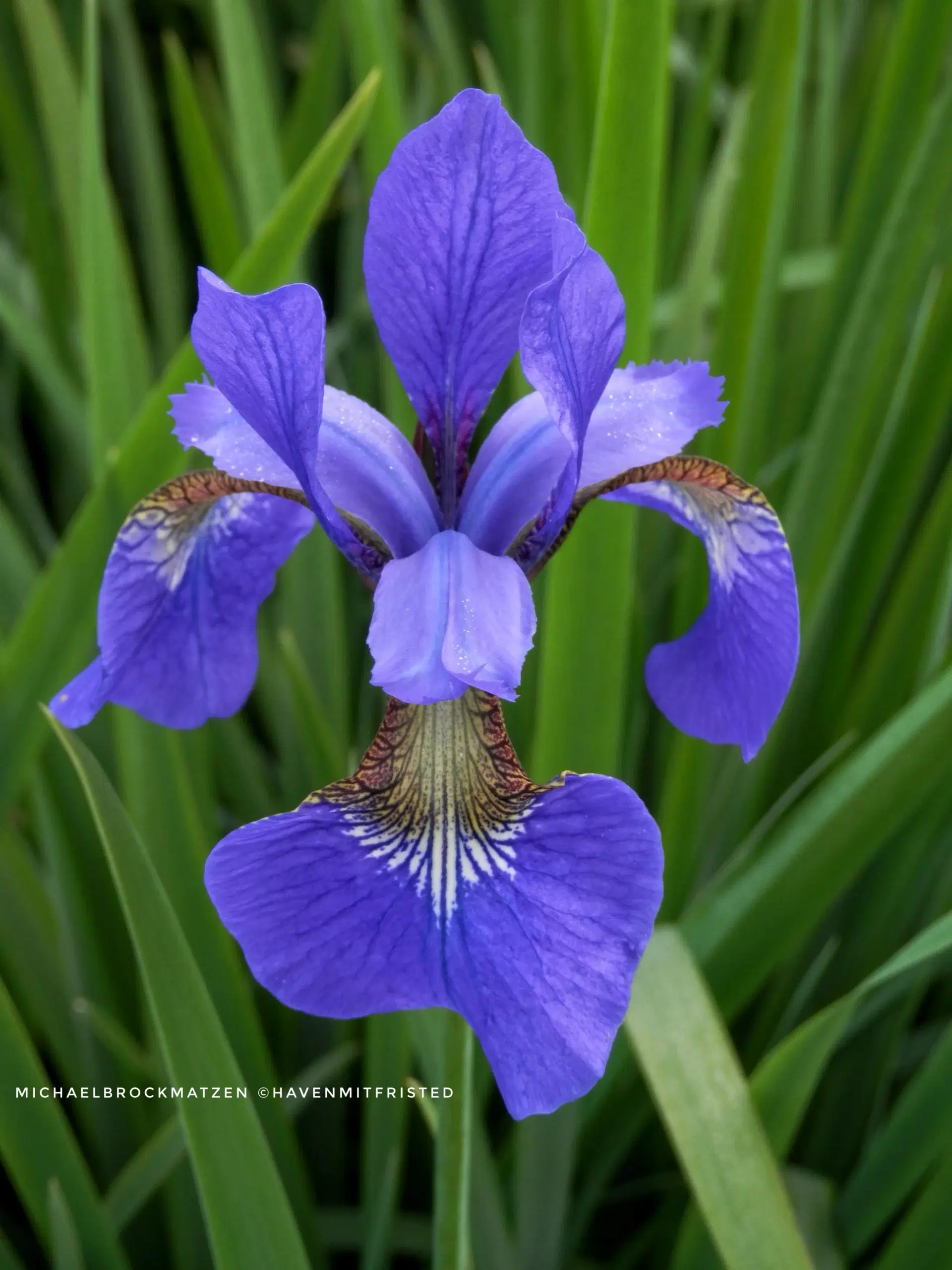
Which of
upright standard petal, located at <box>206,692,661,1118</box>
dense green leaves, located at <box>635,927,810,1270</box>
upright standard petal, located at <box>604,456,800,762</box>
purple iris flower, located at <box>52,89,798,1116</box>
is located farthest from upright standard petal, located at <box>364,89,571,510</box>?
dense green leaves, located at <box>635,927,810,1270</box>

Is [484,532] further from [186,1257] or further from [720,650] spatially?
[186,1257]

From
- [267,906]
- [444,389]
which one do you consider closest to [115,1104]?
[267,906]

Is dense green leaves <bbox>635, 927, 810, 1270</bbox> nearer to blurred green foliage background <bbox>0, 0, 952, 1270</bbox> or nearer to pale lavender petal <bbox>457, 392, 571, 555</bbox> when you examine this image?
blurred green foliage background <bbox>0, 0, 952, 1270</bbox>

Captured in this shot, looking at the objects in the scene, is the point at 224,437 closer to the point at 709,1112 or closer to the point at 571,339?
the point at 571,339

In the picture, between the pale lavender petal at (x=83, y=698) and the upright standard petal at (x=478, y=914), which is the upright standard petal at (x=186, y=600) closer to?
the pale lavender petal at (x=83, y=698)

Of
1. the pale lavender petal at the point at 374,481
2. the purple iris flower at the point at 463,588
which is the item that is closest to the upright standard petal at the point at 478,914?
the purple iris flower at the point at 463,588

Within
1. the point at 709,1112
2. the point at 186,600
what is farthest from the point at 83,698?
the point at 709,1112
